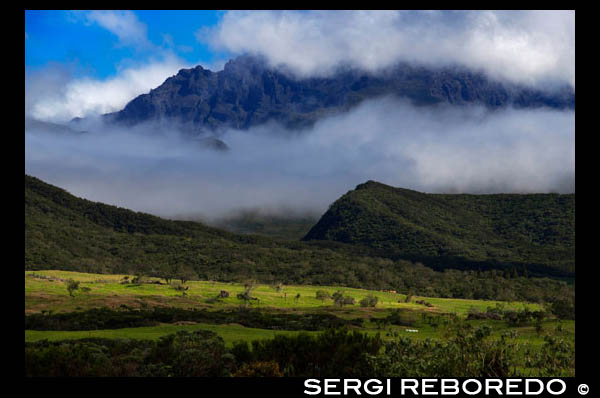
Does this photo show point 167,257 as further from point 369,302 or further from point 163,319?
point 163,319

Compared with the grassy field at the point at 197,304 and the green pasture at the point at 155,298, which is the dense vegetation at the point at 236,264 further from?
the grassy field at the point at 197,304

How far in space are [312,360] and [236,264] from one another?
13148 centimetres

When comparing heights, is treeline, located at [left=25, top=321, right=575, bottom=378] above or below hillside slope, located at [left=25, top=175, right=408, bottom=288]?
above

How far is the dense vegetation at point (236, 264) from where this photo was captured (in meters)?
Result: 127

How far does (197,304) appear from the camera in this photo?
3140 inches

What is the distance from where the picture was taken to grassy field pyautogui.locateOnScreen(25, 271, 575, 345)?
161ft

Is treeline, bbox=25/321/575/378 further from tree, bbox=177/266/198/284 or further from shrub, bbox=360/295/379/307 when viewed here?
tree, bbox=177/266/198/284

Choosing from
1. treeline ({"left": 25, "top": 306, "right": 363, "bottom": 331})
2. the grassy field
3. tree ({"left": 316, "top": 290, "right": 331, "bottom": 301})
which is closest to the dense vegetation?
the grassy field

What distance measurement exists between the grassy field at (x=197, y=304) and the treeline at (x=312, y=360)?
17.9 meters

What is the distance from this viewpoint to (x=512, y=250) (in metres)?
197

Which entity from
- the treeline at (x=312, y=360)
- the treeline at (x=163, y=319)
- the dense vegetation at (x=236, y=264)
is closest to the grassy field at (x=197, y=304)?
the treeline at (x=163, y=319)

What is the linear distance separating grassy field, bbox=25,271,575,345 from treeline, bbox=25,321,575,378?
58.8 feet
